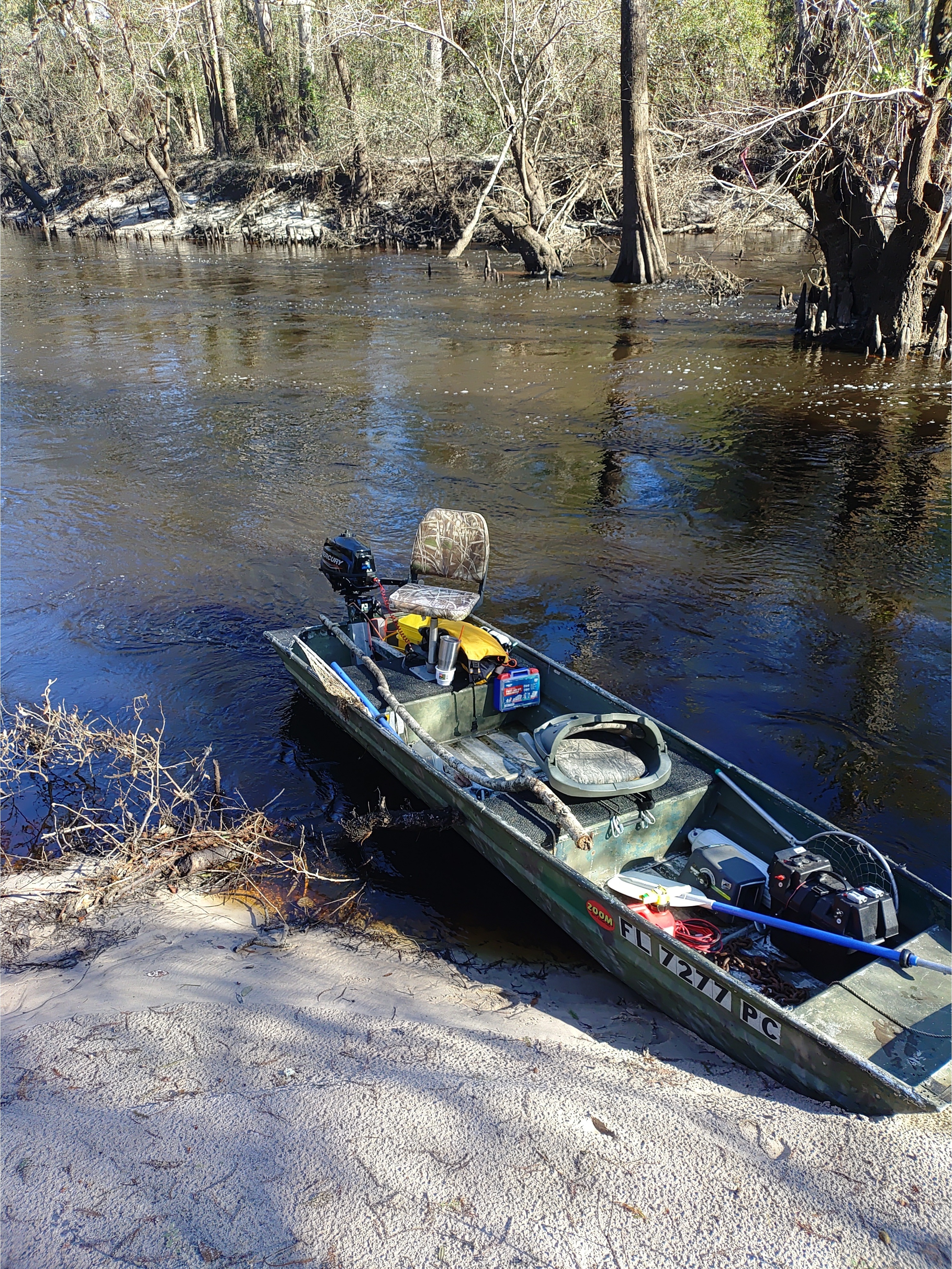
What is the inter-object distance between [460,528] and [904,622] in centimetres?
477

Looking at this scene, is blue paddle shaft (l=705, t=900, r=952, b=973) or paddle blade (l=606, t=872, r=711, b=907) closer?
blue paddle shaft (l=705, t=900, r=952, b=973)

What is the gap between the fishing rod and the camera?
4492 millimetres

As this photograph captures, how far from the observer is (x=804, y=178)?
57.1 ft

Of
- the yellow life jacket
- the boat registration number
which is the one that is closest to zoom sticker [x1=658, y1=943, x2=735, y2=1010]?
the boat registration number

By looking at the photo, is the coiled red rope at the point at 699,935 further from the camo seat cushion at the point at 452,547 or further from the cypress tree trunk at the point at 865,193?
the cypress tree trunk at the point at 865,193

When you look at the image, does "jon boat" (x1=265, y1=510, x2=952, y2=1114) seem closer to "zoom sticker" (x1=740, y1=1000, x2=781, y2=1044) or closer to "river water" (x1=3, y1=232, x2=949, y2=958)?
"zoom sticker" (x1=740, y1=1000, x2=781, y2=1044)

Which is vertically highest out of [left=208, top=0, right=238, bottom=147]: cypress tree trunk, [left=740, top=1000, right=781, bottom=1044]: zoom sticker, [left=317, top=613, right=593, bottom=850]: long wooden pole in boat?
[left=208, top=0, right=238, bottom=147]: cypress tree trunk

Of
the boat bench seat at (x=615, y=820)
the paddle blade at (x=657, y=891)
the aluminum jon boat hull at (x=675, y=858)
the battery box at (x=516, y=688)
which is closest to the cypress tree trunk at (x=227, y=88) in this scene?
the battery box at (x=516, y=688)

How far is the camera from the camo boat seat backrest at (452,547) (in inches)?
314

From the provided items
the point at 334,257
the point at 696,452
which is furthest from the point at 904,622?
the point at 334,257

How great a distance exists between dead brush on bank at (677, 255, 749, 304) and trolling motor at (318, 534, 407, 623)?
19890mm

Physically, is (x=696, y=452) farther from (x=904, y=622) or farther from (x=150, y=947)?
(x=150, y=947)

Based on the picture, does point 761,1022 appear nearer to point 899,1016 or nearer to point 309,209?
point 899,1016

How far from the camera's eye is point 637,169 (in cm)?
2608
